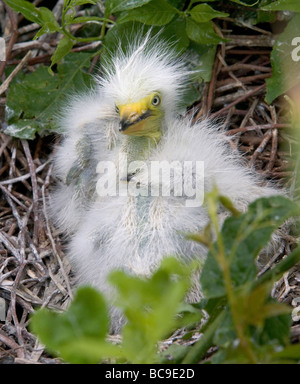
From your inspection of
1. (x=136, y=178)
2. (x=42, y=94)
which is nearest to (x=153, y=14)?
(x=42, y=94)

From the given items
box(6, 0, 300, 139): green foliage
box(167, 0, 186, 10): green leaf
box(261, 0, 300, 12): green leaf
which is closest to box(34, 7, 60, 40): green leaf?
box(6, 0, 300, 139): green foliage

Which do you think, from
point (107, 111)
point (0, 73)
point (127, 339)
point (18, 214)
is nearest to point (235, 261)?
point (127, 339)

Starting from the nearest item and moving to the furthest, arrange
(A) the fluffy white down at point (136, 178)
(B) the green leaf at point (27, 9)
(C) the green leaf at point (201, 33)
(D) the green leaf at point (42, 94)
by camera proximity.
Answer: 1. (A) the fluffy white down at point (136, 178)
2. (B) the green leaf at point (27, 9)
3. (C) the green leaf at point (201, 33)
4. (D) the green leaf at point (42, 94)

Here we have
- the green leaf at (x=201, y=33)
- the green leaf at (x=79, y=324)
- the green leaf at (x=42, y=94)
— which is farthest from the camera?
the green leaf at (x=42, y=94)

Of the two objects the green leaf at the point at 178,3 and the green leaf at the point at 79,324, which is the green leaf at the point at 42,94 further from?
the green leaf at the point at 79,324

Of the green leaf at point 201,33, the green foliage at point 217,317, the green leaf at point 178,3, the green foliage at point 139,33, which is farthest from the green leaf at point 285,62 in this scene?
the green foliage at point 217,317

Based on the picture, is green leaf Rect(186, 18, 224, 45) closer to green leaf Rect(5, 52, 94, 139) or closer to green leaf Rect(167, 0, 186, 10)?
green leaf Rect(167, 0, 186, 10)

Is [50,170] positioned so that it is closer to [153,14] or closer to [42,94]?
[42,94]
